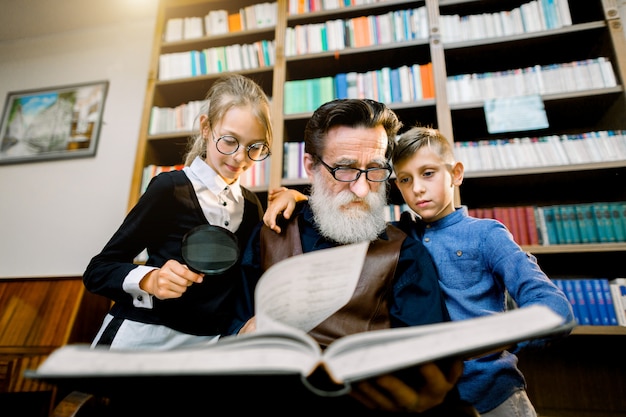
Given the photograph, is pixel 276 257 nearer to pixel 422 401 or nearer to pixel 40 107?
pixel 422 401

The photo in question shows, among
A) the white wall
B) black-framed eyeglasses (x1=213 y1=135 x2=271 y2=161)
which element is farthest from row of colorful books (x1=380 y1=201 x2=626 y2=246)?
the white wall

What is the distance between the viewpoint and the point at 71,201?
3.12 m

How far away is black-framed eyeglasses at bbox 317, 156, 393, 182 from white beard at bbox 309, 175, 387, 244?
0.05 meters

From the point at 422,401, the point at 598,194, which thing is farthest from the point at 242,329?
the point at 598,194

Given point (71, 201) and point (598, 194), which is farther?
point (71, 201)

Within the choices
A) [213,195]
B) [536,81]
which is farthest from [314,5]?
[213,195]

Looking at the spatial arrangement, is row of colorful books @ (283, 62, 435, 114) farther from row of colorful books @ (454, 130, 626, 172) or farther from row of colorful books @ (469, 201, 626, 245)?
row of colorful books @ (469, 201, 626, 245)

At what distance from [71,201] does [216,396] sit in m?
3.23

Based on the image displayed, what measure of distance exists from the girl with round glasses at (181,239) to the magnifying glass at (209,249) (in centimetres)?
3

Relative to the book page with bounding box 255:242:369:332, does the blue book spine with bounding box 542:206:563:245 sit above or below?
above

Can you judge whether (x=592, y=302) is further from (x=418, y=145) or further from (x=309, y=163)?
(x=309, y=163)

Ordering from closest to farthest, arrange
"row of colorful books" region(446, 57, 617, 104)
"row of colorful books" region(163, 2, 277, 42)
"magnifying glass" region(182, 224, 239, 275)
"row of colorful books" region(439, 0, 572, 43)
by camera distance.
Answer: "magnifying glass" region(182, 224, 239, 275) → "row of colorful books" region(446, 57, 617, 104) → "row of colorful books" region(439, 0, 572, 43) → "row of colorful books" region(163, 2, 277, 42)

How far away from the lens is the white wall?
9.87 ft

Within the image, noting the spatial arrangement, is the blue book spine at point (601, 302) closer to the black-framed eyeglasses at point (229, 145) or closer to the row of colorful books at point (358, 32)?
the row of colorful books at point (358, 32)
